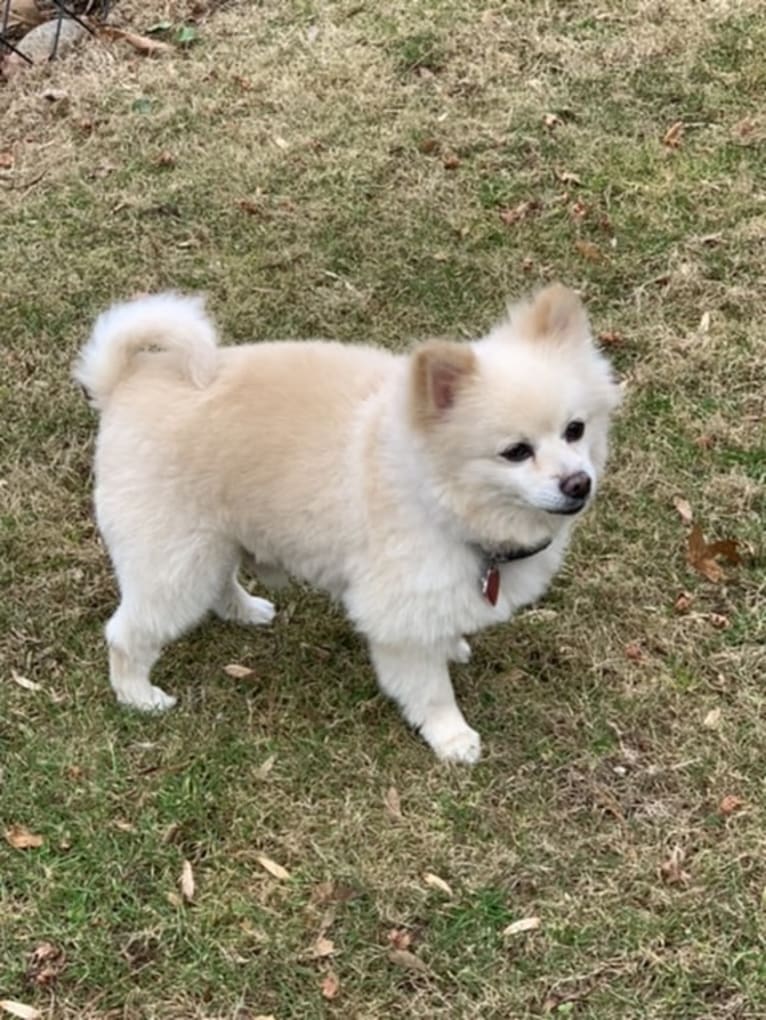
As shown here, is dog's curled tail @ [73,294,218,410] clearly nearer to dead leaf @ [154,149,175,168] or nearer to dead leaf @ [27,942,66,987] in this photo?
dead leaf @ [27,942,66,987]

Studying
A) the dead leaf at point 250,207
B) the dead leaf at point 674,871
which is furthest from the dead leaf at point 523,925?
the dead leaf at point 250,207

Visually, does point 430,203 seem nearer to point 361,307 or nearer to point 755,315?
point 361,307

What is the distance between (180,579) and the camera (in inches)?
111

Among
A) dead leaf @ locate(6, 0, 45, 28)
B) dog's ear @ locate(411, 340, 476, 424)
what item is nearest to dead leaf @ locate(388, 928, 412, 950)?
dog's ear @ locate(411, 340, 476, 424)

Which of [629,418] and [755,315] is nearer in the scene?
[629,418]

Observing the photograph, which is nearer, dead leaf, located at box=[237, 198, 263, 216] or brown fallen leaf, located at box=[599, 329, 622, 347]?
brown fallen leaf, located at box=[599, 329, 622, 347]

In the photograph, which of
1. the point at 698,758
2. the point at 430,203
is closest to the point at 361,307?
the point at 430,203

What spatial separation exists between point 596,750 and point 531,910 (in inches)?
19.0

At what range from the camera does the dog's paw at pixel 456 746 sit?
295cm

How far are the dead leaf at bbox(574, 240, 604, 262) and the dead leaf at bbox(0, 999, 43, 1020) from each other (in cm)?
323

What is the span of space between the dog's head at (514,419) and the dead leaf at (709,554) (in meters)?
0.96

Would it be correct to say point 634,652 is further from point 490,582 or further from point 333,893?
point 333,893

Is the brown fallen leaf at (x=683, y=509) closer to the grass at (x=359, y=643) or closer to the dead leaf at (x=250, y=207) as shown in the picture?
the grass at (x=359, y=643)

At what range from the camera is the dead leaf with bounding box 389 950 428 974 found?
8.40ft
